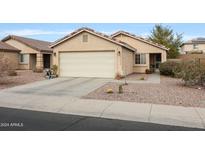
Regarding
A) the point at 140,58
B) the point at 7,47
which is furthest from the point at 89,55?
the point at 7,47

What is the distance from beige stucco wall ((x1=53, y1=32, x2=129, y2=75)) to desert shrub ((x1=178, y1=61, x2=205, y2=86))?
612 cm

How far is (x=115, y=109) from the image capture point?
8.52 metres

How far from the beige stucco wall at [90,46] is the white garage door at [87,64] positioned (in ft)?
1.24

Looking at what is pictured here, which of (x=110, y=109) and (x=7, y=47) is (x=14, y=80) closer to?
(x=110, y=109)

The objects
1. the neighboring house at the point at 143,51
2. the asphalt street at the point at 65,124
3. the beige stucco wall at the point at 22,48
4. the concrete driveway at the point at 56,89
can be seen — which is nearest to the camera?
the asphalt street at the point at 65,124

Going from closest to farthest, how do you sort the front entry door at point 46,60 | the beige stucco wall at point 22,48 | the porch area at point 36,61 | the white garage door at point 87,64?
Answer: the white garage door at point 87,64 < the porch area at point 36,61 < the beige stucco wall at point 22,48 < the front entry door at point 46,60

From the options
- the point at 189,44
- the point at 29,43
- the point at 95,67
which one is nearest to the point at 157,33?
the point at 189,44

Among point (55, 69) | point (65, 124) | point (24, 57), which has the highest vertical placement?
point (24, 57)

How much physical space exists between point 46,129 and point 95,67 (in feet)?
46.2

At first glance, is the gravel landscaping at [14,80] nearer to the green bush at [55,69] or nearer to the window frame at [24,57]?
the green bush at [55,69]

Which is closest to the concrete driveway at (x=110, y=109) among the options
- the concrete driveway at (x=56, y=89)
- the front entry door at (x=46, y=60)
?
the concrete driveway at (x=56, y=89)

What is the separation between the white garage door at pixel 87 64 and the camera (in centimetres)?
1962

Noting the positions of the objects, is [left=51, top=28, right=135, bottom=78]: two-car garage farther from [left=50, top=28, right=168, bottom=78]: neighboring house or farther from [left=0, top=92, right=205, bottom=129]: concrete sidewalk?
[left=0, top=92, right=205, bottom=129]: concrete sidewalk

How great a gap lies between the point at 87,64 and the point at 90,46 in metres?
1.57
